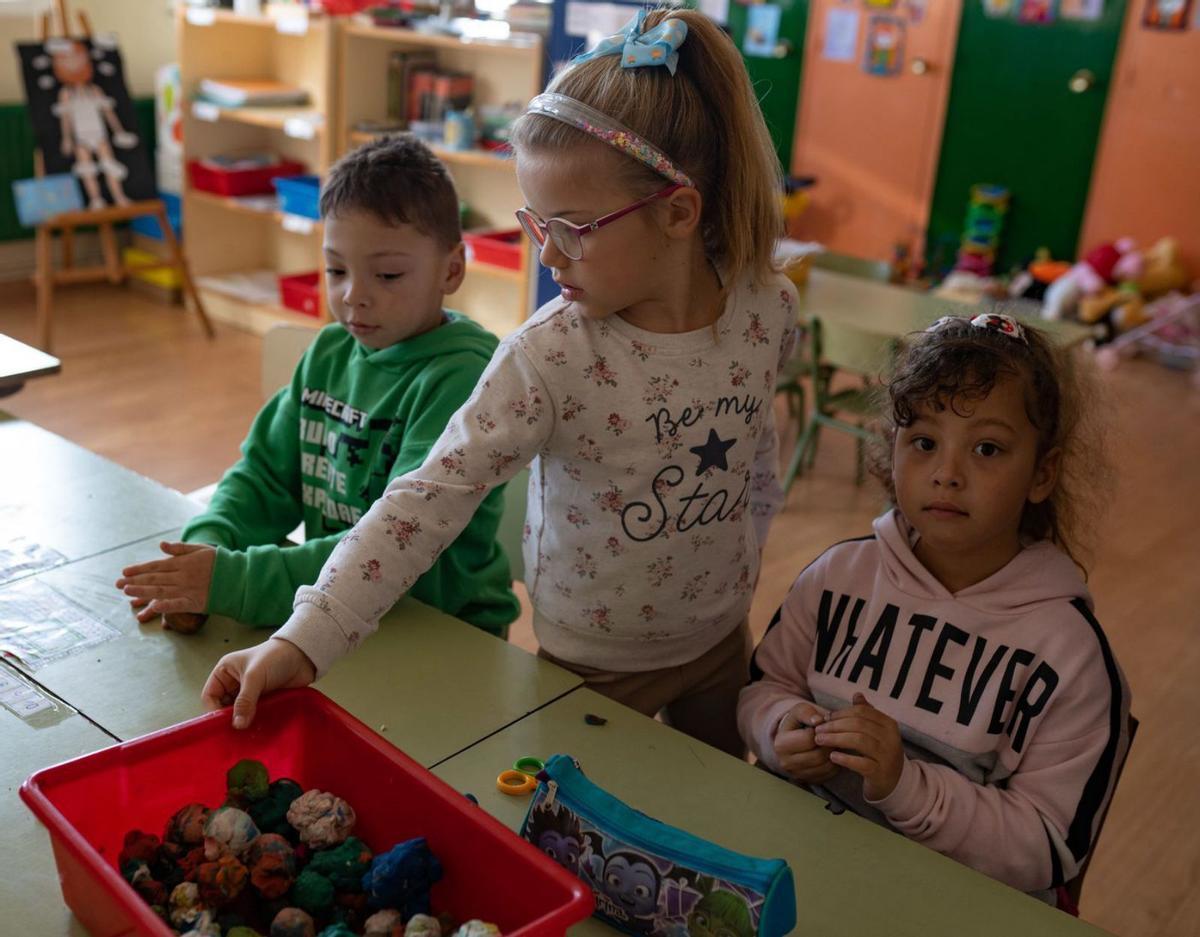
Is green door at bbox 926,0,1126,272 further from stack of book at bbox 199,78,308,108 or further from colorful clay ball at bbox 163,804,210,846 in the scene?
colorful clay ball at bbox 163,804,210,846

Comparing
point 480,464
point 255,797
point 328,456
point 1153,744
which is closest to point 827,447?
point 1153,744

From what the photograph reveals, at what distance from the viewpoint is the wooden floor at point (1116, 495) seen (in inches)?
87.0

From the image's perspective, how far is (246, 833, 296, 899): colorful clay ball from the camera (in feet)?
2.73

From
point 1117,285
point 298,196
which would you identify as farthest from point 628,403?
point 1117,285

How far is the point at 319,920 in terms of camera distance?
0.84 meters

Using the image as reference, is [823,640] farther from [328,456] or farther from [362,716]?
[328,456]

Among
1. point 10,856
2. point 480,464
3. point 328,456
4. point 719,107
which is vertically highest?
point 719,107

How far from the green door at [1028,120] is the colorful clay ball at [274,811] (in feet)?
17.4

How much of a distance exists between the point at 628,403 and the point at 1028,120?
4888 millimetres

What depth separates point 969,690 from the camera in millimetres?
1189

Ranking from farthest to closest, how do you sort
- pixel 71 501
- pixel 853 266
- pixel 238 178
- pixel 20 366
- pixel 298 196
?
1. pixel 238 178
2. pixel 298 196
3. pixel 853 266
4. pixel 20 366
5. pixel 71 501

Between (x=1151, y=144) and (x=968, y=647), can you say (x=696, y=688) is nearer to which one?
(x=968, y=647)

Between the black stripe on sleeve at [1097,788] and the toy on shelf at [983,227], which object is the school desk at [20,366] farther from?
the toy on shelf at [983,227]

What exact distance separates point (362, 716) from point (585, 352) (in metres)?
0.42
